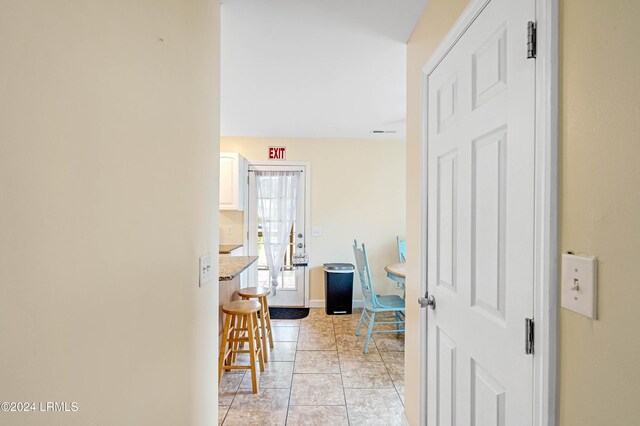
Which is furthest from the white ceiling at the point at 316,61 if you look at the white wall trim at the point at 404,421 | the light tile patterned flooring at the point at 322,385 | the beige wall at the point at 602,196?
the light tile patterned flooring at the point at 322,385

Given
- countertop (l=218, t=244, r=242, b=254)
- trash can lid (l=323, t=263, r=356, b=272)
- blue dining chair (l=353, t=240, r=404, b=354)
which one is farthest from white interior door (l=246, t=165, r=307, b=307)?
blue dining chair (l=353, t=240, r=404, b=354)

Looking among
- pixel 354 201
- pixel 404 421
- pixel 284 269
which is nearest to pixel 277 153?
pixel 354 201

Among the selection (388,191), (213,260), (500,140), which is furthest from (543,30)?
(388,191)

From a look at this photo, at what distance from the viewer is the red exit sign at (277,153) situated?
14.5ft

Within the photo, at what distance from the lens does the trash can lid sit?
4113 mm

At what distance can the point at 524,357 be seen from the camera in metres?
0.79

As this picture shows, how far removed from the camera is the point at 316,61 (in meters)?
2.20

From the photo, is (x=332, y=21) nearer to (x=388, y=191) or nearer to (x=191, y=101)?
(x=191, y=101)

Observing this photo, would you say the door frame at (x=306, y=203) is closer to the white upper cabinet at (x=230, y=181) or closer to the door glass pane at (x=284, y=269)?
the door glass pane at (x=284, y=269)

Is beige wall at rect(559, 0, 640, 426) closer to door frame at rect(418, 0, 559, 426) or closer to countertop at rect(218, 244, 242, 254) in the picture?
door frame at rect(418, 0, 559, 426)

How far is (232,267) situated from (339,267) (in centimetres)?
190

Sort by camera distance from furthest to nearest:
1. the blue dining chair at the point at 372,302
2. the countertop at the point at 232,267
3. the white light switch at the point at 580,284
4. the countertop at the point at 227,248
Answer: the countertop at the point at 227,248
the blue dining chair at the point at 372,302
the countertop at the point at 232,267
the white light switch at the point at 580,284

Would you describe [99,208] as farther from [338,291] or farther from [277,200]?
[277,200]

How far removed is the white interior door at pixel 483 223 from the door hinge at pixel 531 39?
16mm
